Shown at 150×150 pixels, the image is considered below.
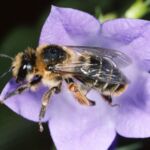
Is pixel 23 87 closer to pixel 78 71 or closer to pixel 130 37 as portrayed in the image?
pixel 78 71

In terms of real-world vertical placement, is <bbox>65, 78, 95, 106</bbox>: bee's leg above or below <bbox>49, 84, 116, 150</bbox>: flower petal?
above

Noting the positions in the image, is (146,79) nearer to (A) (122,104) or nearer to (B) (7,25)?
(A) (122,104)

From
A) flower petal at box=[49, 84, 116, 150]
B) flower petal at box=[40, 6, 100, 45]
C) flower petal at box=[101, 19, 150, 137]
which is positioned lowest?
flower petal at box=[49, 84, 116, 150]

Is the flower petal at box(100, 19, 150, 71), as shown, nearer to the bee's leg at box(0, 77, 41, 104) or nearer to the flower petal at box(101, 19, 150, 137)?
the flower petal at box(101, 19, 150, 137)

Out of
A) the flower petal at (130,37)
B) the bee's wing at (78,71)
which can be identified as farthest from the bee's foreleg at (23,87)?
the flower petal at (130,37)

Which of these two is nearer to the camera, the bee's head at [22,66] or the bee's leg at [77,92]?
the bee's head at [22,66]

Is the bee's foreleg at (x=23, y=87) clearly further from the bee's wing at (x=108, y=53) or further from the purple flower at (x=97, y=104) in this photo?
the bee's wing at (x=108, y=53)

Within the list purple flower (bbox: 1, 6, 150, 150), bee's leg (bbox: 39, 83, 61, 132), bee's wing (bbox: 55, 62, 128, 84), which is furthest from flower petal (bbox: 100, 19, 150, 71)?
bee's leg (bbox: 39, 83, 61, 132)
